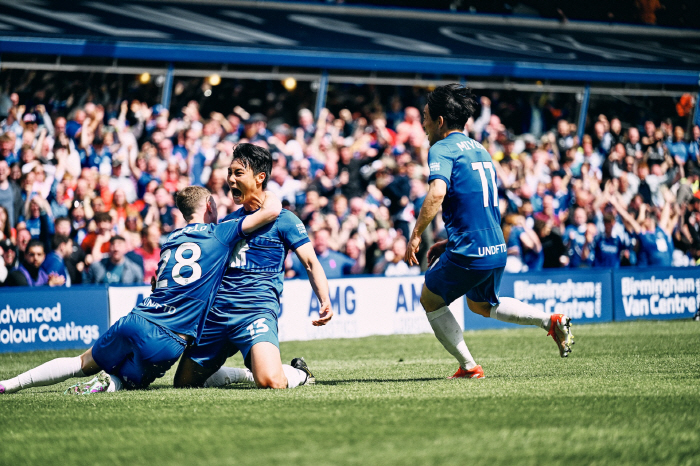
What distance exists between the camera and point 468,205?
6879mm

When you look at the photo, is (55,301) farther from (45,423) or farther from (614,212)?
(614,212)

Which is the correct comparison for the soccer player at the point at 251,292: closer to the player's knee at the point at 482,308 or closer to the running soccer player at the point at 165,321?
the running soccer player at the point at 165,321

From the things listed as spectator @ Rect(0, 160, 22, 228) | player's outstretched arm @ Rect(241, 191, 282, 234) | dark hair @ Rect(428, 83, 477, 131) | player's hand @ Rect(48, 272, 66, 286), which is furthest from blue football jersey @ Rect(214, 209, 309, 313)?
spectator @ Rect(0, 160, 22, 228)

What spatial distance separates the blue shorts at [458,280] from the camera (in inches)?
272

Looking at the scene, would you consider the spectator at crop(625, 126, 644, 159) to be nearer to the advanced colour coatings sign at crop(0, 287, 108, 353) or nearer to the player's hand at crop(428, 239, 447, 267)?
the advanced colour coatings sign at crop(0, 287, 108, 353)

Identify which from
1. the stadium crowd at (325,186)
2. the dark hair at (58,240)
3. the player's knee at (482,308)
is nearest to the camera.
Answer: the player's knee at (482,308)

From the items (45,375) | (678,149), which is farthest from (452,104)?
(678,149)

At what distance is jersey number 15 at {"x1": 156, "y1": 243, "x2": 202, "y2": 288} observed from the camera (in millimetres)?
6637

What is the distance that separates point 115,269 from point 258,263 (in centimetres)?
588

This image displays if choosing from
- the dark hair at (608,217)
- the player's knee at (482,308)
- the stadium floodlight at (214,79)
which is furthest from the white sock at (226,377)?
the stadium floodlight at (214,79)

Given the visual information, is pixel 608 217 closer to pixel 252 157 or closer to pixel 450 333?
pixel 450 333

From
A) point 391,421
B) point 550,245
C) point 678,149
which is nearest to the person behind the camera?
point 391,421

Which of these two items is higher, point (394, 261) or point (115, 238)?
point (115, 238)

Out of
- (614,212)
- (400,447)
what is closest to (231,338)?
(400,447)
